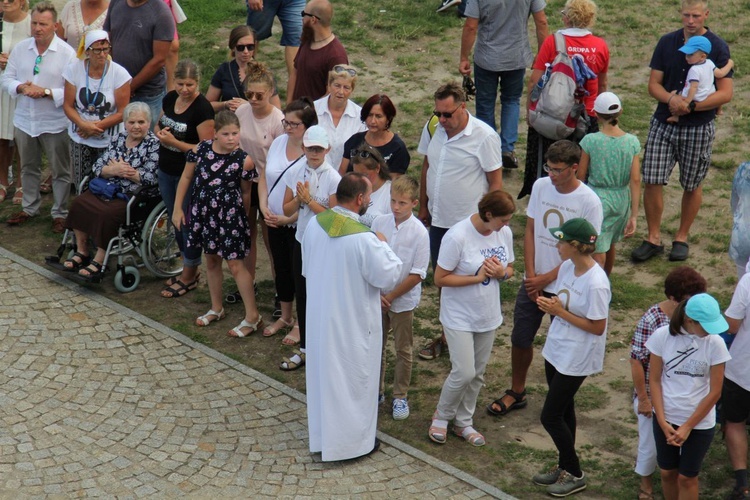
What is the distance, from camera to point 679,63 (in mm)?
9578

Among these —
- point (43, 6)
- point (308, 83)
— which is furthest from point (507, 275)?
point (43, 6)

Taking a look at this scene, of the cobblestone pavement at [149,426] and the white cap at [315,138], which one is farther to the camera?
the white cap at [315,138]

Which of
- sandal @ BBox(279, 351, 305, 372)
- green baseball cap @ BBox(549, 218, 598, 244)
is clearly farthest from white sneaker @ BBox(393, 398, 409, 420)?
green baseball cap @ BBox(549, 218, 598, 244)

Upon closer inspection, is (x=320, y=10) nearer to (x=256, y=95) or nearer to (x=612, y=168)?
(x=256, y=95)

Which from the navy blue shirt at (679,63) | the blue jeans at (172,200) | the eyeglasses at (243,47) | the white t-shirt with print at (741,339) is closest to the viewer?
the white t-shirt with print at (741,339)

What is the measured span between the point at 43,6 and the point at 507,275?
5671 mm

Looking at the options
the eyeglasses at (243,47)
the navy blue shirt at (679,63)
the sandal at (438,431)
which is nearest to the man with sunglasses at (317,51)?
the eyeglasses at (243,47)

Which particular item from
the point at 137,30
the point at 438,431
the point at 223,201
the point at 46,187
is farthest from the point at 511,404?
the point at 46,187

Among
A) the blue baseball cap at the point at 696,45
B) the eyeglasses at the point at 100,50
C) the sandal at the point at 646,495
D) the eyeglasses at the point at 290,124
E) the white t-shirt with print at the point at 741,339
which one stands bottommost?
the sandal at the point at 646,495

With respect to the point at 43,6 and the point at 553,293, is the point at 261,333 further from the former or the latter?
the point at 43,6

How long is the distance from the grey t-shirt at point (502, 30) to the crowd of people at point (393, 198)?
0.07 ft

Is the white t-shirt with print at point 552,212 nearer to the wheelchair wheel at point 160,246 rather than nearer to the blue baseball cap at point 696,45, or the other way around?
the blue baseball cap at point 696,45

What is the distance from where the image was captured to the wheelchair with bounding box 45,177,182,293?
31.1 feet

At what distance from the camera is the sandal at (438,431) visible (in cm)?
745
